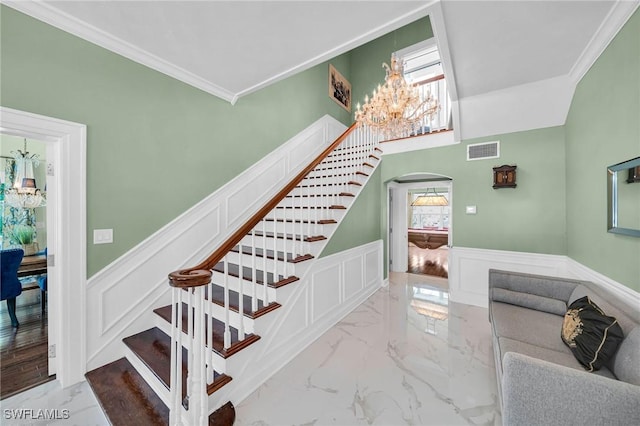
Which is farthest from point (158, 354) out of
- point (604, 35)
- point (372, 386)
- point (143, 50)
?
point (604, 35)

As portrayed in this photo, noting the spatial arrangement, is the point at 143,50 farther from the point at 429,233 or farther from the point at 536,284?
the point at 429,233

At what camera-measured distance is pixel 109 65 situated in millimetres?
2260

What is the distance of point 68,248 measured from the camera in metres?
2.05

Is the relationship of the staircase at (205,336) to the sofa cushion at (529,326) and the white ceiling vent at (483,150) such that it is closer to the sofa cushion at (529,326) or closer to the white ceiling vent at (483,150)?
the sofa cushion at (529,326)

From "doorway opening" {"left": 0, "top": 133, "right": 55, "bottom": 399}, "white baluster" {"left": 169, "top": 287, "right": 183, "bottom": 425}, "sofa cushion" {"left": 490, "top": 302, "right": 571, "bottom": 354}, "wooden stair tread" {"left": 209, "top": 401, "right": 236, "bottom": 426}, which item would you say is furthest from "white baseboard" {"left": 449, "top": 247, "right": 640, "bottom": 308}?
"doorway opening" {"left": 0, "top": 133, "right": 55, "bottom": 399}

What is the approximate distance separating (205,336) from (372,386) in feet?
4.85

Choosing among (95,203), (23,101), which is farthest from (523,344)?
(23,101)

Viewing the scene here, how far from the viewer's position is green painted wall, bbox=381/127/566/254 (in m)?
3.40

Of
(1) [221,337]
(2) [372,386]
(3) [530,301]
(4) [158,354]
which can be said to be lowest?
(2) [372,386]

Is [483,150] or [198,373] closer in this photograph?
[198,373]

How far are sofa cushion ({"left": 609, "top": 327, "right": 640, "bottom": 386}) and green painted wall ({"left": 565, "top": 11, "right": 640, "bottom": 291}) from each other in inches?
20.7

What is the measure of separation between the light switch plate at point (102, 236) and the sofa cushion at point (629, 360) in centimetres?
377

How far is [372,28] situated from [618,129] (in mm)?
2080

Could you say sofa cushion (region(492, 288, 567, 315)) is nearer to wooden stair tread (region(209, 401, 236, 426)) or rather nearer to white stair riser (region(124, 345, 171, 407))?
wooden stair tread (region(209, 401, 236, 426))
